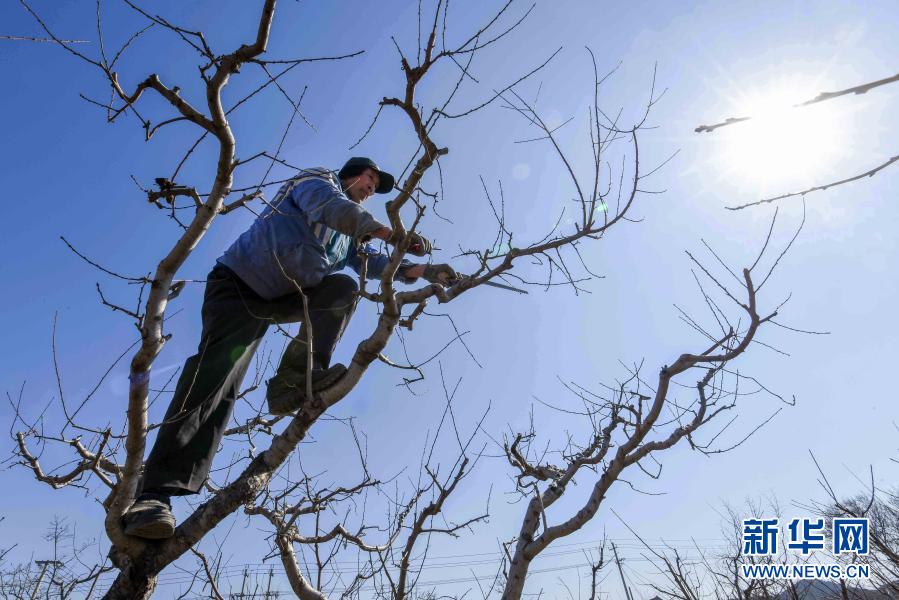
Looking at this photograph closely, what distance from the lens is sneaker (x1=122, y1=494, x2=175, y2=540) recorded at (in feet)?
6.98

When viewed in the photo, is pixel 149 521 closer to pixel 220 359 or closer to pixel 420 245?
pixel 220 359

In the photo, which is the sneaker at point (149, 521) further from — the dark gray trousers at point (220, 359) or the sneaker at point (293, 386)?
the sneaker at point (293, 386)

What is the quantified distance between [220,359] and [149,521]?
2.71 ft

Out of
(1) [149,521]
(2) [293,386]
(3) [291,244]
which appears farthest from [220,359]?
(1) [149,521]

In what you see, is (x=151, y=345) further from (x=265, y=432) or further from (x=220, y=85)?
(x=265, y=432)

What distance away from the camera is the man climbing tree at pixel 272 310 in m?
2.45

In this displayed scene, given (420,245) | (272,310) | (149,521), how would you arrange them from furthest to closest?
1. (272,310)
2. (420,245)
3. (149,521)

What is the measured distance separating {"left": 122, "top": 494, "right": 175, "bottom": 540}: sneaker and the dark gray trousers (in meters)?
0.15

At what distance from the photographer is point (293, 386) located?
9.18 feet

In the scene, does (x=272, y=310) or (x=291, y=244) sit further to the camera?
(x=272, y=310)

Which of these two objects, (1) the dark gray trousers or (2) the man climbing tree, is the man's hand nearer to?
(2) the man climbing tree

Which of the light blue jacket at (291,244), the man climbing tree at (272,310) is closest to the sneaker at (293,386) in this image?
the man climbing tree at (272,310)

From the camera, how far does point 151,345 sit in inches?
77.5

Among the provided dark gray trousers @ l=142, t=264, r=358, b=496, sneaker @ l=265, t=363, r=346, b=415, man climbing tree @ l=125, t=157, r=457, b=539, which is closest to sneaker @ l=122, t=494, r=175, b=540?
man climbing tree @ l=125, t=157, r=457, b=539
